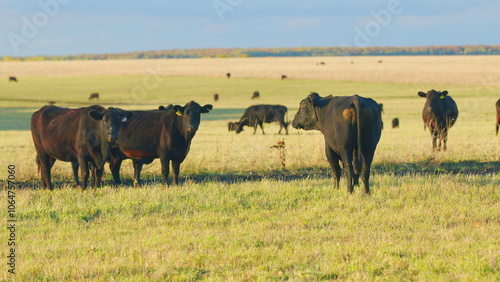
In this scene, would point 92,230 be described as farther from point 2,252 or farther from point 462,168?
point 462,168

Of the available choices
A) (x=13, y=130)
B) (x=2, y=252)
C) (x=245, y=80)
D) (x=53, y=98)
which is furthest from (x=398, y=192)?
(x=245, y=80)

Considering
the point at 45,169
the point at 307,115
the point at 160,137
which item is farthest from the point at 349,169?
the point at 45,169

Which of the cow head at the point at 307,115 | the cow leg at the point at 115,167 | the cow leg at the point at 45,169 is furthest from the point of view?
the cow leg at the point at 115,167

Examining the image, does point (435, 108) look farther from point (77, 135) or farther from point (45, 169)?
point (45, 169)

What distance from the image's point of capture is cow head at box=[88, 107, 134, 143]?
12.2m

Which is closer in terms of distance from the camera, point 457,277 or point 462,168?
point 457,277

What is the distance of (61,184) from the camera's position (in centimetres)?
1404

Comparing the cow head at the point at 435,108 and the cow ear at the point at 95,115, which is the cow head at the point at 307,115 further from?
the cow head at the point at 435,108

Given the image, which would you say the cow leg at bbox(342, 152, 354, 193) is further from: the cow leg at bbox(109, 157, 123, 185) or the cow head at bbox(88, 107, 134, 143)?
the cow leg at bbox(109, 157, 123, 185)

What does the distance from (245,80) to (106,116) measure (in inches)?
2741

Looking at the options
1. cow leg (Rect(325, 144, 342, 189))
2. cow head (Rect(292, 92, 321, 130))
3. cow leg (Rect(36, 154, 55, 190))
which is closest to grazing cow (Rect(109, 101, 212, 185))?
cow leg (Rect(36, 154, 55, 190))

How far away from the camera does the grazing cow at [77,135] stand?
1248cm

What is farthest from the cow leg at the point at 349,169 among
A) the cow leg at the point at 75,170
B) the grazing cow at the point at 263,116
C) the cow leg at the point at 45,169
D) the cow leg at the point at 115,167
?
the grazing cow at the point at 263,116

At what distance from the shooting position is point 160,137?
43.9ft
